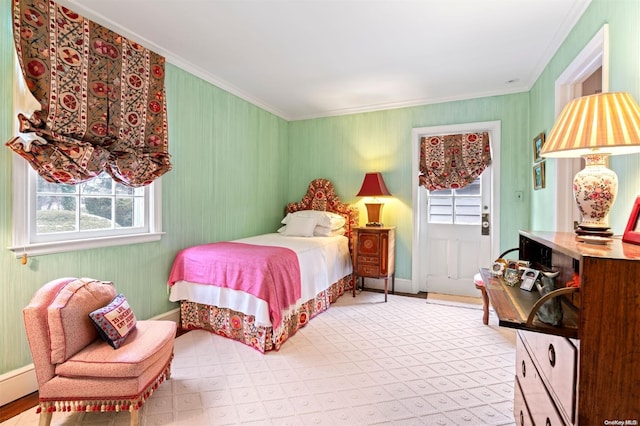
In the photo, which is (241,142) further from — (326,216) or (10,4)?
(10,4)

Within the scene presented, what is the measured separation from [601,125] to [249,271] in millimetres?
2248

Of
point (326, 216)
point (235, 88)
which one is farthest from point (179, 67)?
point (326, 216)

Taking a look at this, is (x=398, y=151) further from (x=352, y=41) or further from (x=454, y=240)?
(x=352, y=41)

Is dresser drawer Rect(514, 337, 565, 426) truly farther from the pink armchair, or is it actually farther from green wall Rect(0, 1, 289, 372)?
green wall Rect(0, 1, 289, 372)

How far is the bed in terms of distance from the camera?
2430mm

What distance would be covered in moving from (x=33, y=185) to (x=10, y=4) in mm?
1092

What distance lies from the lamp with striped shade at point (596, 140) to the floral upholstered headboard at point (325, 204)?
3013 millimetres

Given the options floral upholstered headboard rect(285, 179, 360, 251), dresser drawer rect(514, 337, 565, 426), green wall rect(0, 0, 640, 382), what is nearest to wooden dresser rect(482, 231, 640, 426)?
dresser drawer rect(514, 337, 565, 426)

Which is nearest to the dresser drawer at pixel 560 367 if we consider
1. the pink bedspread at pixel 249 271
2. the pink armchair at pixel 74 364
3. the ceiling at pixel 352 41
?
the pink bedspread at pixel 249 271

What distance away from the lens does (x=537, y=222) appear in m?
3.14

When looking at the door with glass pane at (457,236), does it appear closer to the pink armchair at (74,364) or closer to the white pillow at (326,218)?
the white pillow at (326,218)

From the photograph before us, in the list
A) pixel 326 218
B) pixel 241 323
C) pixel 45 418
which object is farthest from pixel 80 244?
pixel 326 218

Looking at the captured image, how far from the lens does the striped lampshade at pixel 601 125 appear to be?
3.56 ft

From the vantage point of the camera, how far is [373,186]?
3986 millimetres
